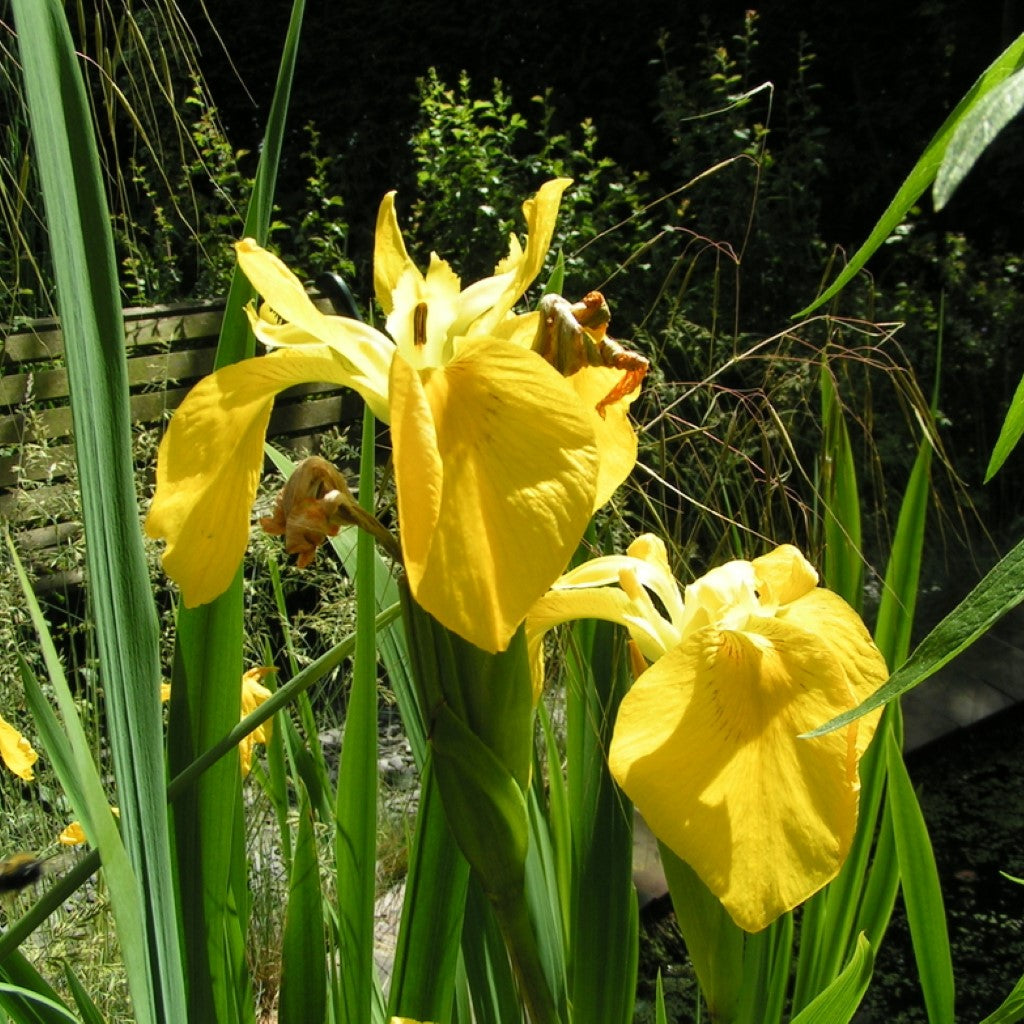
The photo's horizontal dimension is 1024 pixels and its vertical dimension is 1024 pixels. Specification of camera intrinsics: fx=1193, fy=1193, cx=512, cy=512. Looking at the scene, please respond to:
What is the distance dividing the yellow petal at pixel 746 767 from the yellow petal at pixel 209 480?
0.55ft

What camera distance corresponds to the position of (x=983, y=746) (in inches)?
108

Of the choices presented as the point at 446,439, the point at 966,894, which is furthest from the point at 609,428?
the point at 966,894

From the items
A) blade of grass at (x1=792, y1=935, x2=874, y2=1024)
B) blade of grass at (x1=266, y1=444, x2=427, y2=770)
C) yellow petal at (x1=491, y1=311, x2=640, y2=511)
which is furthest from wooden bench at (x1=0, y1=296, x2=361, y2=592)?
blade of grass at (x1=792, y1=935, x2=874, y2=1024)

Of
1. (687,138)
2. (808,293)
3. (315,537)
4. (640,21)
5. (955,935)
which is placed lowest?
(955,935)

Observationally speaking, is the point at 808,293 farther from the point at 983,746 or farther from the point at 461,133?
the point at 983,746

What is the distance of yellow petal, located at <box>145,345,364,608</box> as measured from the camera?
437 mm

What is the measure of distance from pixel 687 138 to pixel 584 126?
35 cm

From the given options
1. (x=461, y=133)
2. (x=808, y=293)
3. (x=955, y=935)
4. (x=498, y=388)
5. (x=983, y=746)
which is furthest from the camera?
(x=808, y=293)

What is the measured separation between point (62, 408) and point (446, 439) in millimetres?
2143

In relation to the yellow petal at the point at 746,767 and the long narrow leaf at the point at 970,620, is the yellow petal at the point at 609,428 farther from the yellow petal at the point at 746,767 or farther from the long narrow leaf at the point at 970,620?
the long narrow leaf at the point at 970,620

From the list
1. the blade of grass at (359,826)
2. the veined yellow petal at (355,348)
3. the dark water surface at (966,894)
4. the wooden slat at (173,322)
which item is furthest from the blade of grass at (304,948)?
the wooden slat at (173,322)

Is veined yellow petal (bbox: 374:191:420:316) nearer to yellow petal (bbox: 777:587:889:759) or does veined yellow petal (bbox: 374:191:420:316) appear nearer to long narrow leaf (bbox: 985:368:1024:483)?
yellow petal (bbox: 777:587:889:759)

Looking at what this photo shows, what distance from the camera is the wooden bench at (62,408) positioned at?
68.9 inches

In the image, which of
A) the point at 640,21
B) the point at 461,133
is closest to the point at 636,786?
the point at 461,133
